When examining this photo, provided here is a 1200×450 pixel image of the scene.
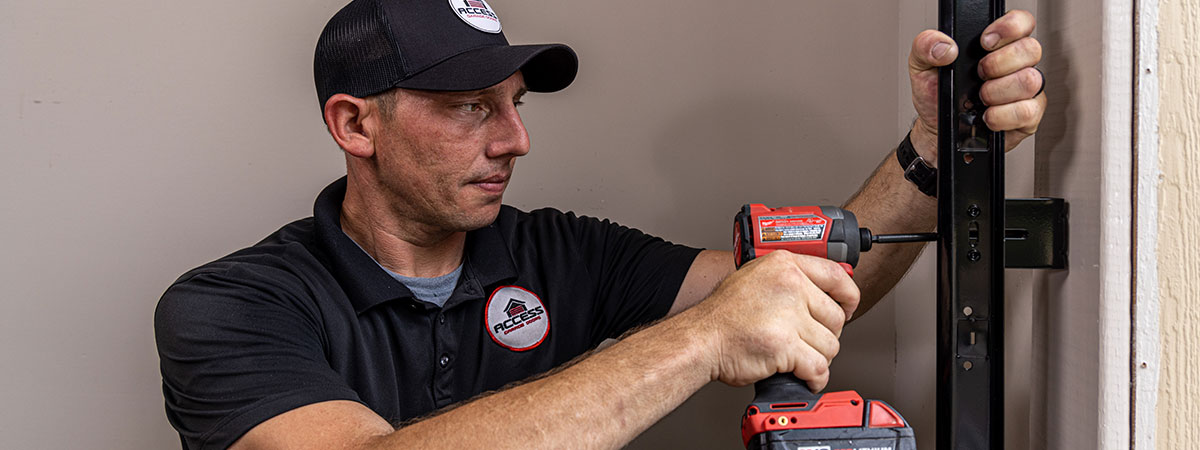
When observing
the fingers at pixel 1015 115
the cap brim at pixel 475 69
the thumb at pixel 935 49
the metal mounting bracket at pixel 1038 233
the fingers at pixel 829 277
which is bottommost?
the fingers at pixel 829 277

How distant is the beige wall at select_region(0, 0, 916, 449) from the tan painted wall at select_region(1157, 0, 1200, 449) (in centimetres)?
78

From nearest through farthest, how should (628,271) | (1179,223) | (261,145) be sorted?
1. (1179,223)
2. (628,271)
3. (261,145)

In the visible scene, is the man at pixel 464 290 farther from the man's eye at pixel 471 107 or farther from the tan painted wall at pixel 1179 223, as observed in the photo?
the tan painted wall at pixel 1179 223

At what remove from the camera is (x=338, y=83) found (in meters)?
1.26

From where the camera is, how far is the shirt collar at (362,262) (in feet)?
4.01

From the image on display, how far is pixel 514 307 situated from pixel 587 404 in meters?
0.51

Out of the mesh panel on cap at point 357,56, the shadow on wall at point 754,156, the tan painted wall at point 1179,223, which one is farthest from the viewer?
the shadow on wall at point 754,156

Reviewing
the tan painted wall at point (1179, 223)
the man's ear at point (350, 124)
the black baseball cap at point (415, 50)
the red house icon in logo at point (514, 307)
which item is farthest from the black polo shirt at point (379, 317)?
the tan painted wall at point (1179, 223)

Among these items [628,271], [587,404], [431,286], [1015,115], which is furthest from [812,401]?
[431,286]

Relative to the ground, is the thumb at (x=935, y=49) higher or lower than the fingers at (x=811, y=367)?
higher

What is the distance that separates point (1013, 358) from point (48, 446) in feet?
5.66

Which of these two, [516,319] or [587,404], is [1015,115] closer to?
[587,404]

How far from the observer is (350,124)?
128 centimetres

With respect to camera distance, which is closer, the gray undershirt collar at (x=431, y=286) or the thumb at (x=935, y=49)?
the thumb at (x=935, y=49)
